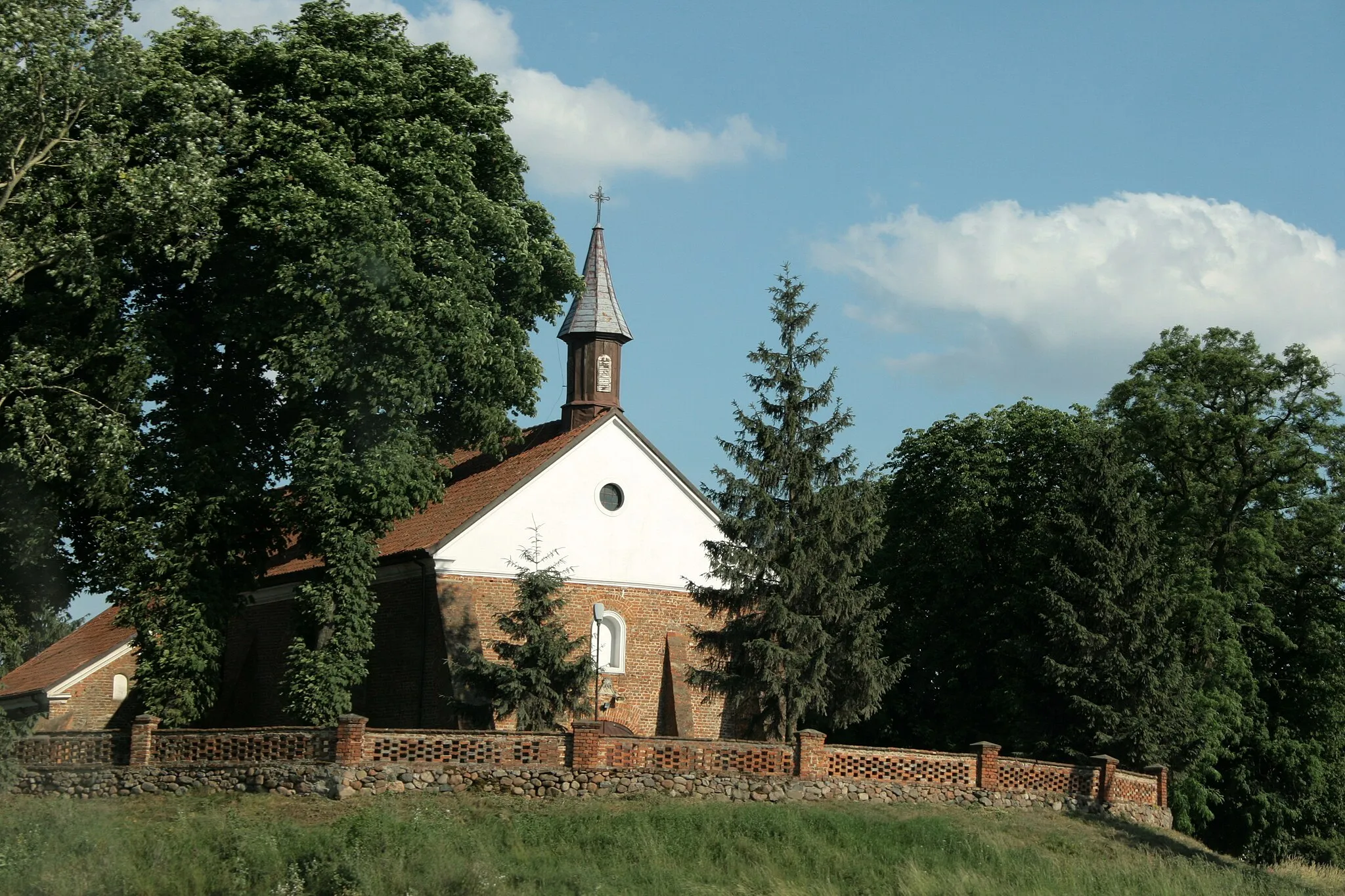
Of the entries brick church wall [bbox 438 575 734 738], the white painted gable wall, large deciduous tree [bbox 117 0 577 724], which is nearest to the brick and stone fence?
large deciduous tree [bbox 117 0 577 724]

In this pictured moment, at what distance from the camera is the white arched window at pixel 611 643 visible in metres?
31.1

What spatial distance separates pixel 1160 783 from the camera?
1062 inches

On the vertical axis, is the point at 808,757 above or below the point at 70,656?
below

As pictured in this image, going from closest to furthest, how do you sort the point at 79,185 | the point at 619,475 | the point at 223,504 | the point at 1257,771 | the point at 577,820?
the point at 577,820
the point at 79,185
the point at 223,504
the point at 619,475
the point at 1257,771

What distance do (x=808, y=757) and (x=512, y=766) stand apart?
4960 mm

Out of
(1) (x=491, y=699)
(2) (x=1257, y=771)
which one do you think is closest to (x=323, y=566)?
(1) (x=491, y=699)

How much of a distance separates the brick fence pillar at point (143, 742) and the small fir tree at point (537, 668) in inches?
216

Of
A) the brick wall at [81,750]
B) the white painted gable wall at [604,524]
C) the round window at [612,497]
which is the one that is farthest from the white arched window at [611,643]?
the brick wall at [81,750]

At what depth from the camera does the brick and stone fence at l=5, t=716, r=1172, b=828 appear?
2247 cm

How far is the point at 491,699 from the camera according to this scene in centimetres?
2569

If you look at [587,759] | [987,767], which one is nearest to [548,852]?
[587,759]

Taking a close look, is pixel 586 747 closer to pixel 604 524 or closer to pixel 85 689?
pixel 604 524

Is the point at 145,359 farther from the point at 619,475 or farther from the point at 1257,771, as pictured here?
the point at 1257,771

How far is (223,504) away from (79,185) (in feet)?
19.6
